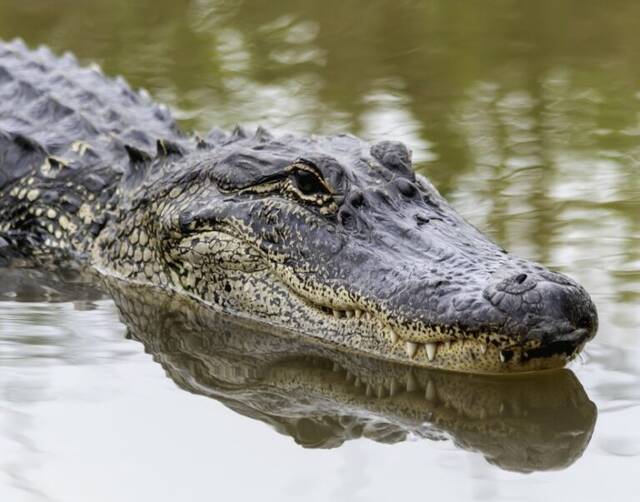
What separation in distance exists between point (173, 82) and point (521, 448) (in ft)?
23.2

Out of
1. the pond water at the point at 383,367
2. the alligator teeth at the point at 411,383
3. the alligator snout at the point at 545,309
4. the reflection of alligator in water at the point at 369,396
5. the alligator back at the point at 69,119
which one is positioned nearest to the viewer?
the pond water at the point at 383,367

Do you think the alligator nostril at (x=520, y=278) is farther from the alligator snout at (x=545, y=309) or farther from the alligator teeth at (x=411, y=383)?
the alligator teeth at (x=411, y=383)

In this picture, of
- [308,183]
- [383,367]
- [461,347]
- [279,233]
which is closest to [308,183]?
[308,183]

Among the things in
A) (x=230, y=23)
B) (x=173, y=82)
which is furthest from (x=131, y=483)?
(x=230, y=23)

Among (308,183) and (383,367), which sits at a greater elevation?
(308,183)

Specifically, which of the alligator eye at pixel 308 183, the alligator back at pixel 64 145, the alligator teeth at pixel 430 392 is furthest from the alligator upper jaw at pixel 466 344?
the alligator back at pixel 64 145

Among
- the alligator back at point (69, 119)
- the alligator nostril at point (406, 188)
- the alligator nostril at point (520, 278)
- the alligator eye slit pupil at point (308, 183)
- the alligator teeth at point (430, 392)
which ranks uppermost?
the alligator back at point (69, 119)

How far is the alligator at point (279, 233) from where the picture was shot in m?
5.11

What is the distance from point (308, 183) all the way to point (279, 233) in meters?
0.26

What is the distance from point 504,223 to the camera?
7.25m

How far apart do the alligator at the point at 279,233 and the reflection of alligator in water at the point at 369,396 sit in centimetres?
10

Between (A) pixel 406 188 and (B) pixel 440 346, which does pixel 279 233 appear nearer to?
(A) pixel 406 188

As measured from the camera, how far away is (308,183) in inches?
239

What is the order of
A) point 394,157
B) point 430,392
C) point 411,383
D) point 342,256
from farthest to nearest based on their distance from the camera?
point 394,157, point 342,256, point 411,383, point 430,392
